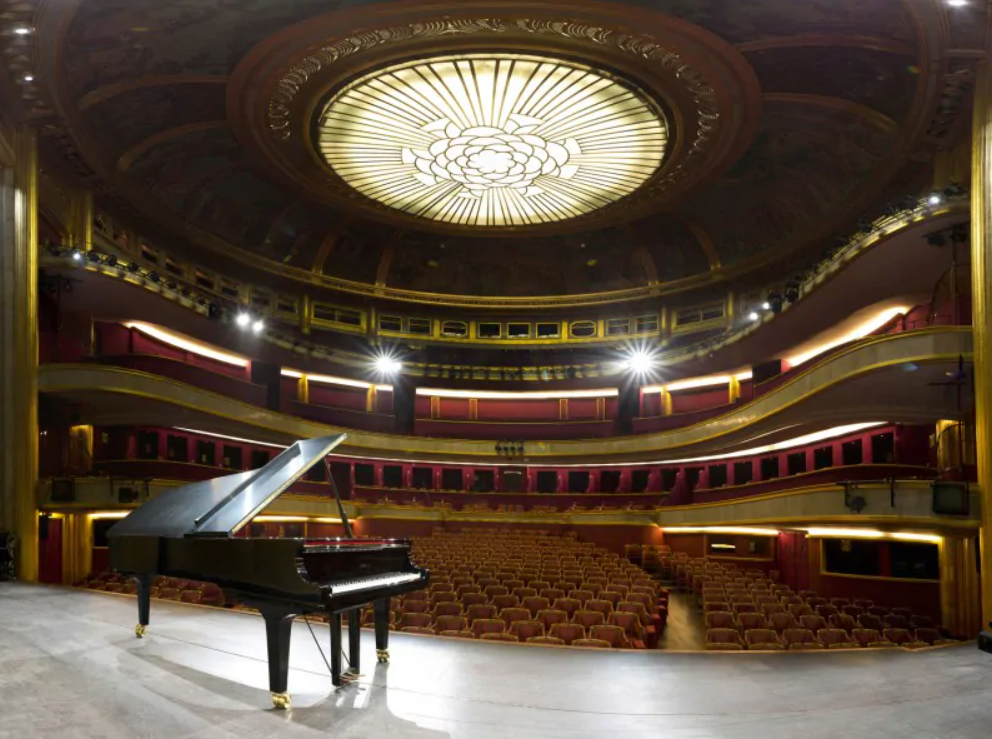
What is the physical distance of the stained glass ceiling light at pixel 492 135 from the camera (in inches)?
650

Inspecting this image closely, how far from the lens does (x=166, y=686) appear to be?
5344 millimetres

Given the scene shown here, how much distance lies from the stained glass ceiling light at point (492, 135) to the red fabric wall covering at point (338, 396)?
811cm

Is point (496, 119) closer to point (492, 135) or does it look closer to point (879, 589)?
point (492, 135)

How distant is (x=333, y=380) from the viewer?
28500mm

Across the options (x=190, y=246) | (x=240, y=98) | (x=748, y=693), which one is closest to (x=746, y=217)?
(x=240, y=98)

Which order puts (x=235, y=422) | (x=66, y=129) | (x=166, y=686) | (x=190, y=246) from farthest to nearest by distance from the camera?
(x=190, y=246) < (x=235, y=422) < (x=66, y=129) < (x=166, y=686)

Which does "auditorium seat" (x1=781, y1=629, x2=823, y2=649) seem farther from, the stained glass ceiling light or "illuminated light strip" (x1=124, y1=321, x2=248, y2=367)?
"illuminated light strip" (x1=124, y1=321, x2=248, y2=367)

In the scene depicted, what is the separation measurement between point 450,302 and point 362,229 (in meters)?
4.67

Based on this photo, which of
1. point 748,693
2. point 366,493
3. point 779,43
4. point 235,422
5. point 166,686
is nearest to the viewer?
point 166,686

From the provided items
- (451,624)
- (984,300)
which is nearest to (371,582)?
(451,624)

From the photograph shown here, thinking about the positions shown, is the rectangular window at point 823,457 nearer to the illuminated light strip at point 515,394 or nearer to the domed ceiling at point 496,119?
the domed ceiling at point 496,119

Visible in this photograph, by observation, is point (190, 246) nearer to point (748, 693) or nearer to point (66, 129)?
point (66, 129)

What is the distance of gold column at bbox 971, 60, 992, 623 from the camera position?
34.3ft

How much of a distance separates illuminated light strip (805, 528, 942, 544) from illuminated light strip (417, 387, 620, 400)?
12869 mm
